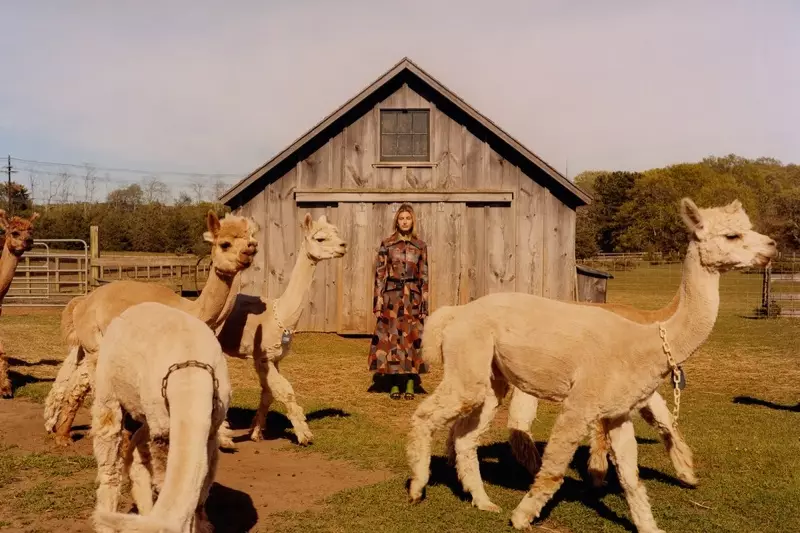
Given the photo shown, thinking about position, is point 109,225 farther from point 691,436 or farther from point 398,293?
point 691,436

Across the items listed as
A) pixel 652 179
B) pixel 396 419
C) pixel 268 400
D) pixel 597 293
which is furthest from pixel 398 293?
pixel 652 179

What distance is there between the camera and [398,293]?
35.2ft

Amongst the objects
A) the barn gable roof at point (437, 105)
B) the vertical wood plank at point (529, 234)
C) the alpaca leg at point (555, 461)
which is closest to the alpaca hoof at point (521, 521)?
the alpaca leg at point (555, 461)

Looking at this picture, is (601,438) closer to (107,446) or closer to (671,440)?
(671,440)

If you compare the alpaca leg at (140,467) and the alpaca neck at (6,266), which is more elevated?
the alpaca neck at (6,266)

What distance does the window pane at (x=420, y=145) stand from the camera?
53.3 feet

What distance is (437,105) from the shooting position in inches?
639

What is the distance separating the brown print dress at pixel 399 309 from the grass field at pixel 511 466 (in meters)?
0.63

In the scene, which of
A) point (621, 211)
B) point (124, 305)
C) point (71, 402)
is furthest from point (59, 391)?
point (621, 211)

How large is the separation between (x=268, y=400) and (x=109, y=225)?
43121 mm

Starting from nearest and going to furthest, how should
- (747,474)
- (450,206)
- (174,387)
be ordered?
(174,387) → (747,474) → (450,206)

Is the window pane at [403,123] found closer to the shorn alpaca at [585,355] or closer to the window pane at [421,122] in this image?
the window pane at [421,122]

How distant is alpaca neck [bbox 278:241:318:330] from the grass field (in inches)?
56.8

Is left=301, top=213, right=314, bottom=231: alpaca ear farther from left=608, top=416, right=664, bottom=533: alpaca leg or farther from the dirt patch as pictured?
left=608, top=416, right=664, bottom=533: alpaca leg
